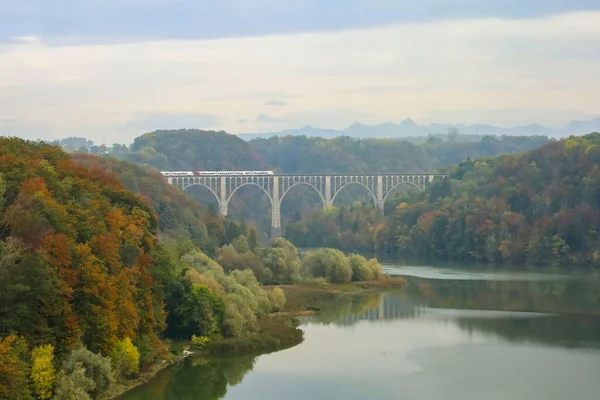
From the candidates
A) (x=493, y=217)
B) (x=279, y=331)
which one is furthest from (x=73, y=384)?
(x=493, y=217)

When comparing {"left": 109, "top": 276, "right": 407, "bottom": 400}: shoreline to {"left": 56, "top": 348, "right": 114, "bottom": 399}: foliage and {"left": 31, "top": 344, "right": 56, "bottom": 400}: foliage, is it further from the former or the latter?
{"left": 31, "top": 344, "right": 56, "bottom": 400}: foliage

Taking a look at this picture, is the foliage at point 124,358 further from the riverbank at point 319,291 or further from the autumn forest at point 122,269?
the riverbank at point 319,291

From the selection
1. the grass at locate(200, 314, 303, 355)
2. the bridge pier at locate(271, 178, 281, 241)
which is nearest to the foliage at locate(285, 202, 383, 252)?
the bridge pier at locate(271, 178, 281, 241)

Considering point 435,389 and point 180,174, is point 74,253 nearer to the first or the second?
point 435,389

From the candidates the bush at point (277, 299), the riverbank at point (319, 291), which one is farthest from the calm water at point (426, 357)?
the bush at point (277, 299)

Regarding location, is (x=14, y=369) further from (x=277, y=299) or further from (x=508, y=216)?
(x=508, y=216)

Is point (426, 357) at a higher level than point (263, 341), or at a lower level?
lower
